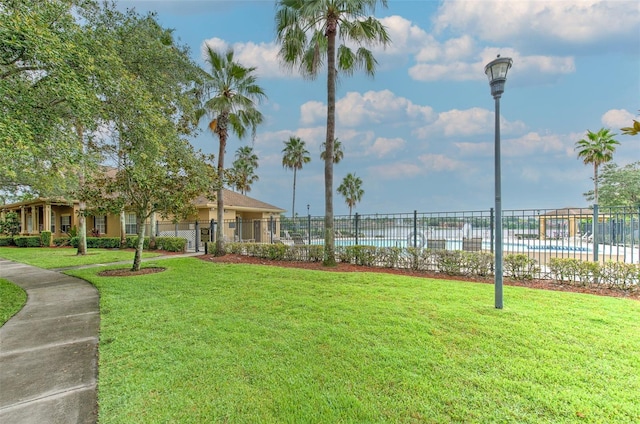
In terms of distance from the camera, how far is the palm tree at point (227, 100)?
12.5 metres

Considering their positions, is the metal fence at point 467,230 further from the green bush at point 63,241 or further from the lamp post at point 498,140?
the green bush at point 63,241

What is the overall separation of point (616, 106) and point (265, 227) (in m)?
20.4

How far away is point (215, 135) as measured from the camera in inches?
527

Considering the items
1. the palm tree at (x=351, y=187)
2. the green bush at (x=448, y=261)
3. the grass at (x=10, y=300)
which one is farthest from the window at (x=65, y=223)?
the palm tree at (x=351, y=187)

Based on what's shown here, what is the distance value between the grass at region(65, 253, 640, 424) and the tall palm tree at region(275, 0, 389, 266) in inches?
201

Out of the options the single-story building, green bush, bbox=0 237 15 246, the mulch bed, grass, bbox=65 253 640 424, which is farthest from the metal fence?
green bush, bbox=0 237 15 246

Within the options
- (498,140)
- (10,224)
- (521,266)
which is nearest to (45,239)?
(10,224)

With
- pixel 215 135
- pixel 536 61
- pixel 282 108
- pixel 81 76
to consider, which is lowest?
pixel 81 76

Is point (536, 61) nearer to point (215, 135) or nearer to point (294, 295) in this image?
point (294, 295)

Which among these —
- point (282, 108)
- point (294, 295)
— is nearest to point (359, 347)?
point (294, 295)

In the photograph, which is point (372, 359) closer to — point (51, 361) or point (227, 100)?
point (51, 361)

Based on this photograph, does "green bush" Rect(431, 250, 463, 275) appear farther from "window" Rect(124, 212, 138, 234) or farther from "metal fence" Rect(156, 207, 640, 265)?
"window" Rect(124, 212, 138, 234)

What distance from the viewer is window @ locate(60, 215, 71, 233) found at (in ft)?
76.6

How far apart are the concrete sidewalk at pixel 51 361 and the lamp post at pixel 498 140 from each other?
18.6 ft
